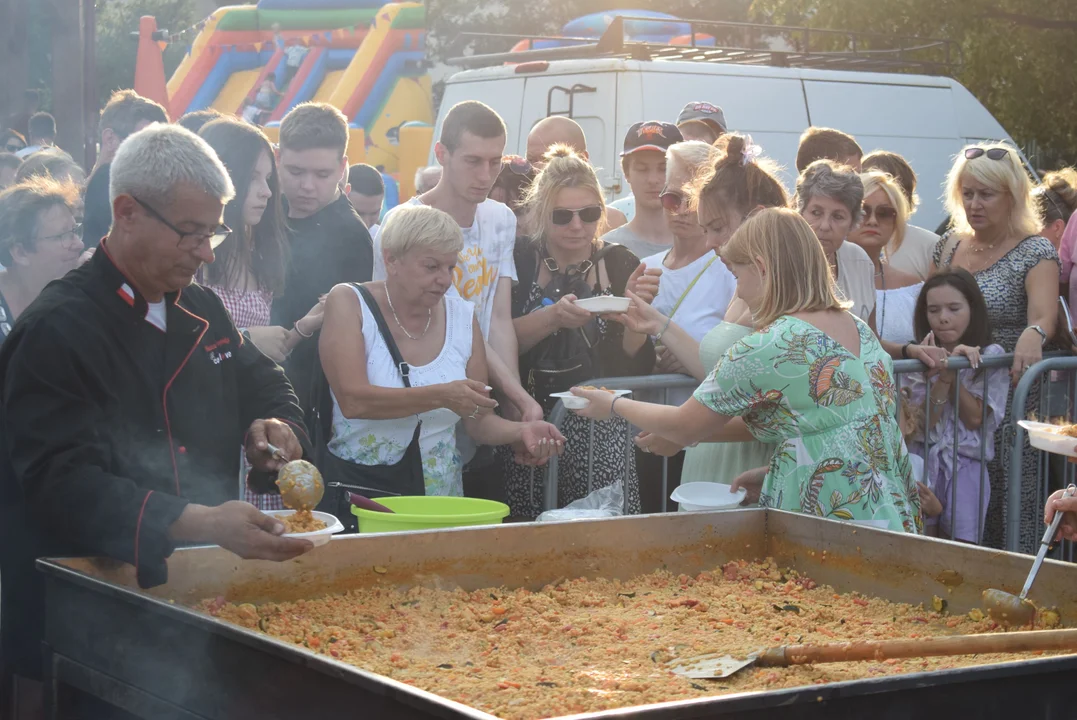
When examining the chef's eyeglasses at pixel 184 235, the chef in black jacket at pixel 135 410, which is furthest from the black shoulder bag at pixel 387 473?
the chef's eyeglasses at pixel 184 235

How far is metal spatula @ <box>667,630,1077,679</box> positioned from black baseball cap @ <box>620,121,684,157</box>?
4.14 metres

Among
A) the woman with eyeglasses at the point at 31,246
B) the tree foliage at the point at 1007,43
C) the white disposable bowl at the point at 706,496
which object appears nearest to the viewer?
the white disposable bowl at the point at 706,496

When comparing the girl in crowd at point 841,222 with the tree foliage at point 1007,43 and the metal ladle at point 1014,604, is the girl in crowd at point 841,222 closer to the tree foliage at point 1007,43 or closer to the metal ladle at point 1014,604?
the metal ladle at point 1014,604

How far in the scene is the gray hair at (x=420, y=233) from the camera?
4.64 metres


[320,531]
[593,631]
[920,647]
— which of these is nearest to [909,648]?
[920,647]

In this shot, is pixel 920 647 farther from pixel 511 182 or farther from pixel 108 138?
pixel 108 138

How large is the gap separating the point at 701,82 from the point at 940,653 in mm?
7183

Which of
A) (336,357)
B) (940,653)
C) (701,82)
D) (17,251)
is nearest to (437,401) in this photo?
(336,357)

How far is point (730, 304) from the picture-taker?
188 inches

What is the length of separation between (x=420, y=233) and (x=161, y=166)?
1.73 metres

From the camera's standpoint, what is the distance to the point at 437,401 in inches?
177

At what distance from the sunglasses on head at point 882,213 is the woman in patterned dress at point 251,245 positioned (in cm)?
284

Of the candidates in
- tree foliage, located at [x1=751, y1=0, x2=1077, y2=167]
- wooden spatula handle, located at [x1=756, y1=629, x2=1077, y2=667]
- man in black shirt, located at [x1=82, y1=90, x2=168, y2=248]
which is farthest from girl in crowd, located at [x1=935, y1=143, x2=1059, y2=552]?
tree foliage, located at [x1=751, y1=0, x2=1077, y2=167]

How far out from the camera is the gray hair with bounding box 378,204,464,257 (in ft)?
15.2
